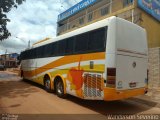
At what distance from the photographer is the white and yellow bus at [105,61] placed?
22.0ft

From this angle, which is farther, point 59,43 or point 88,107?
point 59,43

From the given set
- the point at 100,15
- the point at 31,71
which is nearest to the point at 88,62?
the point at 31,71

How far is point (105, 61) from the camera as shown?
673cm

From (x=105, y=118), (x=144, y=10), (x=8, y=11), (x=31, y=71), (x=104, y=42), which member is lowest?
(x=105, y=118)

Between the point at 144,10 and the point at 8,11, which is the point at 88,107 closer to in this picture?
the point at 8,11

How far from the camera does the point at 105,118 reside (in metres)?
6.52

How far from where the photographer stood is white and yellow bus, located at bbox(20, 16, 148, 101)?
670 centimetres

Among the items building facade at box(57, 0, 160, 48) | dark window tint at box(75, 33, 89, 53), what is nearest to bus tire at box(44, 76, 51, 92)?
dark window tint at box(75, 33, 89, 53)

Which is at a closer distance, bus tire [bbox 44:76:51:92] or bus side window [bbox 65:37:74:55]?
bus side window [bbox 65:37:74:55]

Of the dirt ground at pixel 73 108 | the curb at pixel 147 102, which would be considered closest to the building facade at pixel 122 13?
the curb at pixel 147 102

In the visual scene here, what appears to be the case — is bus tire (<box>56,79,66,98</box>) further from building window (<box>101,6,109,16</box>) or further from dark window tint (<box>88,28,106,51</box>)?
building window (<box>101,6,109,16</box>)

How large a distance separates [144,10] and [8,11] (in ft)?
41.6

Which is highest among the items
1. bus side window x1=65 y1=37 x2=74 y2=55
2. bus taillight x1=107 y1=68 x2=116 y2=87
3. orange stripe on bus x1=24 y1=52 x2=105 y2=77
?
bus side window x1=65 y1=37 x2=74 y2=55

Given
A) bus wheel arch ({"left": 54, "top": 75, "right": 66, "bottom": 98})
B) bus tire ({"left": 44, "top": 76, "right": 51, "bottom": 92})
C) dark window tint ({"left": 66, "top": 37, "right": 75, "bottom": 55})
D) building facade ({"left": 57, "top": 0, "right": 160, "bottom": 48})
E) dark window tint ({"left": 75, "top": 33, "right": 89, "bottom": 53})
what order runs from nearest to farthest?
dark window tint ({"left": 75, "top": 33, "right": 89, "bottom": 53})
dark window tint ({"left": 66, "top": 37, "right": 75, "bottom": 55})
bus wheel arch ({"left": 54, "top": 75, "right": 66, "bottom": 98})
bus tire ({"left": 44, "top": 76, "right": 51, "bottom": 92})
building facade ({"left": 57, "top": 0, "right": 160, "bottom": 48})
